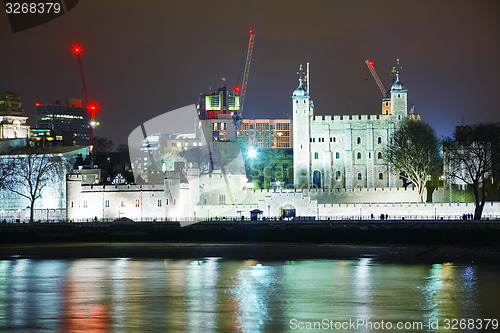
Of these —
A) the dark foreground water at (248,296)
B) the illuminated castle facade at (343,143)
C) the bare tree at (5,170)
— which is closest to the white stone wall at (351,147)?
the illuminated castle facade at (343,143)

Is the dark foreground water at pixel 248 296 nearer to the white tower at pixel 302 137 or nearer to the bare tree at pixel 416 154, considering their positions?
the bare tree at pixel 416 154

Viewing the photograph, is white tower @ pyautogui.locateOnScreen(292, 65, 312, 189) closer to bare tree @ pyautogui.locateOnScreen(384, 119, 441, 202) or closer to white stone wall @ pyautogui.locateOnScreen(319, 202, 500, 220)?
bare tree @ pyautogui.locateOnScreen(384, 119, 441, 202)

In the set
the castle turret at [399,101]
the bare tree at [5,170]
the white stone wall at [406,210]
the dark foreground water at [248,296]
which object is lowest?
the dark foreground water at [248,296]

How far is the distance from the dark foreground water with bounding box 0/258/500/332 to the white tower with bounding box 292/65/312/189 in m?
41.1

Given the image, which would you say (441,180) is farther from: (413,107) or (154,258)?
(154,258)

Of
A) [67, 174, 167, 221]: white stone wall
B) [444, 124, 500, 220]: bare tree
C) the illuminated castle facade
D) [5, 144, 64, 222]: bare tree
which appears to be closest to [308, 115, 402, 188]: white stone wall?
the illuminated castle facade

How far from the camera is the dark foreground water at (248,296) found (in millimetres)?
29625

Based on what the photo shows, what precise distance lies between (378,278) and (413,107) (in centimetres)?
7117

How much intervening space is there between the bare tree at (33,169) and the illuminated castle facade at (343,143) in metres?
26.4

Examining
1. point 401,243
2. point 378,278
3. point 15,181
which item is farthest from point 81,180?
point 378,278

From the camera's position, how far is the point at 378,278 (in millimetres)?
40875

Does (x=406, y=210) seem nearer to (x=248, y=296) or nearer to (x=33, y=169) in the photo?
(x=33, y=169)

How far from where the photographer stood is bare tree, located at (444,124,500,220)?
229ft

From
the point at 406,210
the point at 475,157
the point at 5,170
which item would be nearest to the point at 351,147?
the point at 406,210
